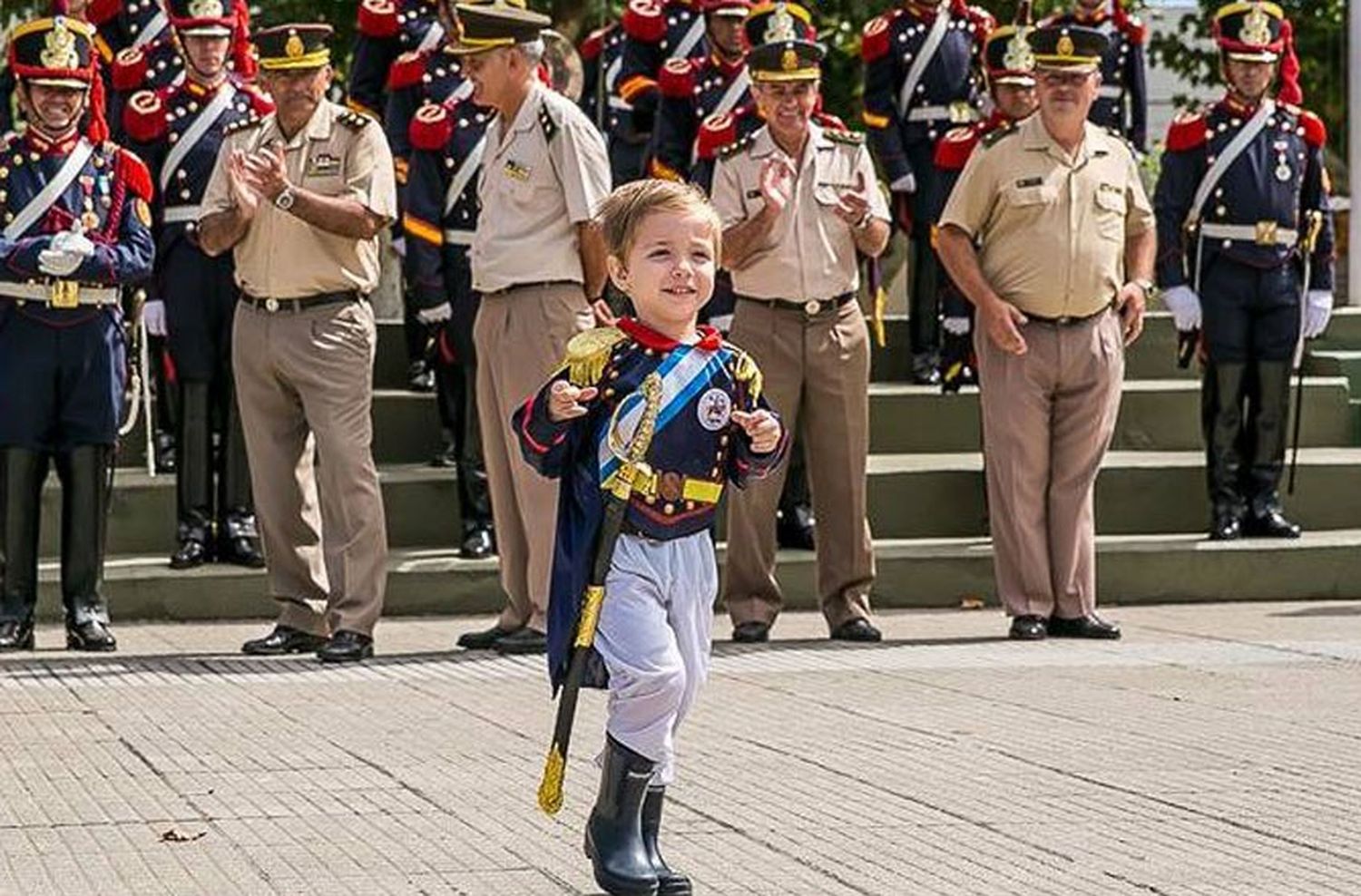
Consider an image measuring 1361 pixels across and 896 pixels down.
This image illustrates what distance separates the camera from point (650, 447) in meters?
6.96

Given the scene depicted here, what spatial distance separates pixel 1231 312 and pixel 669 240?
24.2 feet

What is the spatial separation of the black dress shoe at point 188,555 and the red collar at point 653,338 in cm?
611

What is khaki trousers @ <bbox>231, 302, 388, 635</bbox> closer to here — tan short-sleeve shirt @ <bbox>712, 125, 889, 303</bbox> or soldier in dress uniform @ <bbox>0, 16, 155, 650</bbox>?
soldier in dress uniform @ <bbox>0, 16, 155, 650</bbox>

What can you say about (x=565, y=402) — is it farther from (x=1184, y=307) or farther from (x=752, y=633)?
(x=1184, y=307)

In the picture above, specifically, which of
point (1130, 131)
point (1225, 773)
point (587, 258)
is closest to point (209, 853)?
point (1225, 773)

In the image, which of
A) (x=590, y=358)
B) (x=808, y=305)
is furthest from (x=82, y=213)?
(x=590, y=358)

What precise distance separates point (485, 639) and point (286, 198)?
5.69ft

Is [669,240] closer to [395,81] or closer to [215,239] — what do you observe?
[215,239]

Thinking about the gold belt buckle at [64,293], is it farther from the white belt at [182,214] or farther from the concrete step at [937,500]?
the concrete step at [937,500]

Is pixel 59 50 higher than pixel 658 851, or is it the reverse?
pixel 59 50

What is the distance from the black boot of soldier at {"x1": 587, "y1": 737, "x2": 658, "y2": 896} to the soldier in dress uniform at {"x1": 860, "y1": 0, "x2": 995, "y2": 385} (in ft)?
27.5

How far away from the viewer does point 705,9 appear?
14453 millimetres

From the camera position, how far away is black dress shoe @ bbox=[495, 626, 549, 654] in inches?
450

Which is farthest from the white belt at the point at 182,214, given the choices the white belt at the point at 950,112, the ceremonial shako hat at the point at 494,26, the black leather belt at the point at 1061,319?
the white belt at the point at 950,112
